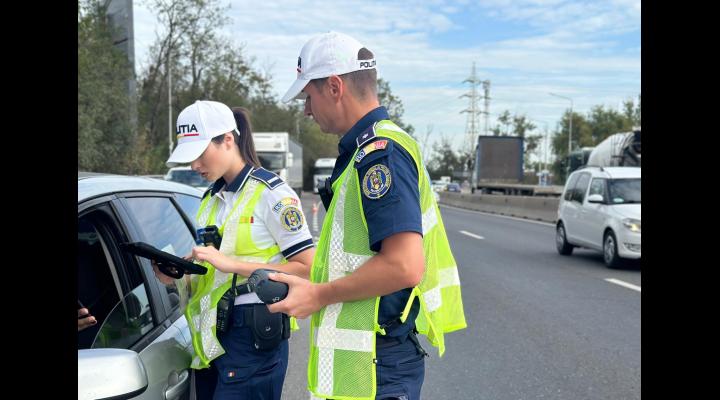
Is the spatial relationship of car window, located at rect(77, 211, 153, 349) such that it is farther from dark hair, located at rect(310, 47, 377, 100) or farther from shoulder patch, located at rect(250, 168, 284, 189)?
dark hair, located at rect(310, 47, 377, 100)

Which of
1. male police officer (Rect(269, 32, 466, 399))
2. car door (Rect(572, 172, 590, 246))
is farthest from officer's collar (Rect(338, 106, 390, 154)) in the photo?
car door (Rect(572, 172, 590, 246))

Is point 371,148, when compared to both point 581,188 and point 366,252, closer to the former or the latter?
point 366,252

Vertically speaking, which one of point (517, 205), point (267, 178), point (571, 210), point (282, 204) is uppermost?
point (267, 178)

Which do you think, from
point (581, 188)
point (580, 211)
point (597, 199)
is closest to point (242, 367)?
point (597, 199)

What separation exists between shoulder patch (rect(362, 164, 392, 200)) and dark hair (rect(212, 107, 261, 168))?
113 cm

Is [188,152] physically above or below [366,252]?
above

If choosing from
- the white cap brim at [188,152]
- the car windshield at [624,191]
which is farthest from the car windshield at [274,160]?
the white cap brim at [188,152]

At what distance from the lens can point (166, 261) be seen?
114 inches

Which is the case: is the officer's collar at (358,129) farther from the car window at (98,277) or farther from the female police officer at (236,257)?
the car window at (98,277)

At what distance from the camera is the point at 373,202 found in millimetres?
2172

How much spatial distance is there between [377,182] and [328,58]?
43 cm

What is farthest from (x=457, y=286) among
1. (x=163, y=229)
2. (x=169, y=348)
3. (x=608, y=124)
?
(x=608, y=124)
